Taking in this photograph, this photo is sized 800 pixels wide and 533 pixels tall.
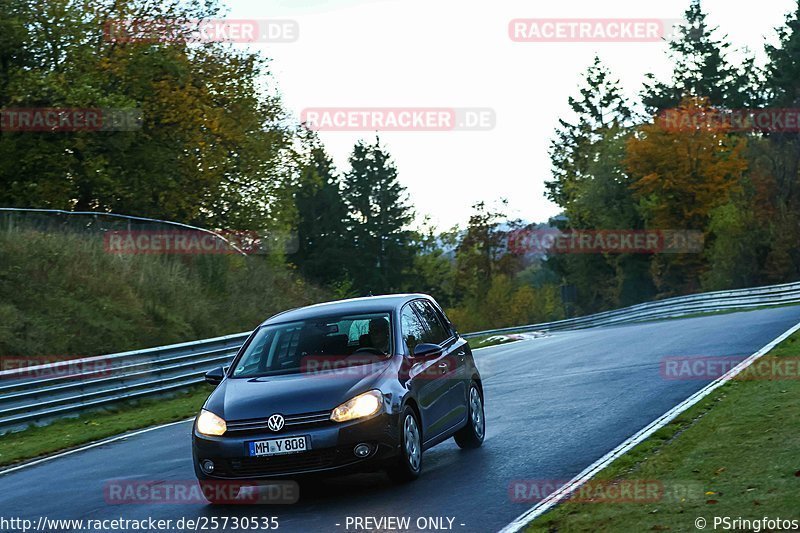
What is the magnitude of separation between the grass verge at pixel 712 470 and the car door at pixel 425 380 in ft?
→ 5.74

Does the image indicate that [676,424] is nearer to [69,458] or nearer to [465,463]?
[465,463]

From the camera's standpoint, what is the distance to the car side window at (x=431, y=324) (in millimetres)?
11617

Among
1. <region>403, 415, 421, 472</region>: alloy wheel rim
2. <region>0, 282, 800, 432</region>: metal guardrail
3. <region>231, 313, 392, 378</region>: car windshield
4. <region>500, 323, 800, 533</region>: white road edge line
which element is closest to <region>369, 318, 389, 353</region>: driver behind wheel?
<region>231, 313, 392, 378</region>: car windshield

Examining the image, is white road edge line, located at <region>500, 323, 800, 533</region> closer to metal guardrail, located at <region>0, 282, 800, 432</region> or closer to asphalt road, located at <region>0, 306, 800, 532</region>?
asphalt road, located at <region>0, 306, 800, 532</region>

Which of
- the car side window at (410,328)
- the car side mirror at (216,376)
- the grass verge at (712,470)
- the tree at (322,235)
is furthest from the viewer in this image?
the tree at (322,235)

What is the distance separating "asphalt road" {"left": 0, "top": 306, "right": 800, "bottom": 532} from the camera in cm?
891

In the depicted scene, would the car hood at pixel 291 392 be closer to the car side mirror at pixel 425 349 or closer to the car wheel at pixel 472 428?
the car side mirror at pixel 425 349

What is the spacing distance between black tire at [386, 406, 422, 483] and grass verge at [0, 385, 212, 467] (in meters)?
6.23

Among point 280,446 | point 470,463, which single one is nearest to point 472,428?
point 470,463

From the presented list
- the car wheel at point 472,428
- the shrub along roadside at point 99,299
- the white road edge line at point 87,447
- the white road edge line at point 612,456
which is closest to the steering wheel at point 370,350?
the car wheel at point 472,428

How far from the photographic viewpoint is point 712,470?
29.4 ft

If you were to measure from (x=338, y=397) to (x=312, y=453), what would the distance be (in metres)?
0.51

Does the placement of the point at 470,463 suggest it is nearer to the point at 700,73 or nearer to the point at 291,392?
the point at 291,392

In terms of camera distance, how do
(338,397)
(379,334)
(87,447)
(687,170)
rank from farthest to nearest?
(687,170) < (87,447) < (379,334) < (338,397)
